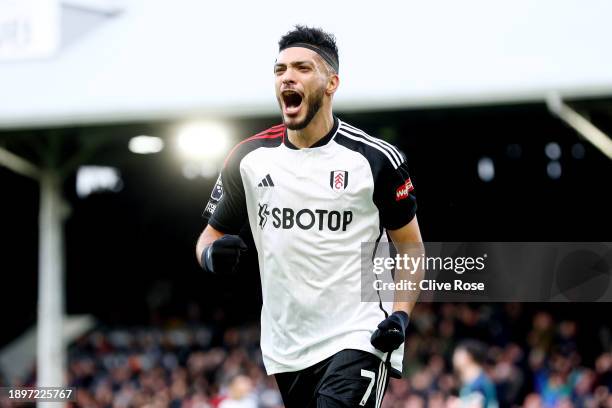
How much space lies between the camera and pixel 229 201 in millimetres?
4113

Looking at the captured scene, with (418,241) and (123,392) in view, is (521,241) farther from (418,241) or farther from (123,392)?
(418,241)

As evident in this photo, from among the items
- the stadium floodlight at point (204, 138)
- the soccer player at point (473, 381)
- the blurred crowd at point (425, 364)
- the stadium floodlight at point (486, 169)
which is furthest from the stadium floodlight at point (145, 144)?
the soccer player at point (473, 381)

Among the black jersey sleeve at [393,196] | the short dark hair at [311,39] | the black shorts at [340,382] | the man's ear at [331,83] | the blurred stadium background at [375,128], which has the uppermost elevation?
the blurred stadium background at [375,128]

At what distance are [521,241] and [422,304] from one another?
58.2 inches

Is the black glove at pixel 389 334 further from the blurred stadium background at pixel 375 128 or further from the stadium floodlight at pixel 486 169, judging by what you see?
the stadium floodlight at pixel 486 169

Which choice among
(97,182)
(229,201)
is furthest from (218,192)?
(97,182)

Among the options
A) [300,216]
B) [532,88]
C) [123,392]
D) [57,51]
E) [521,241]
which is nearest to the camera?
[300,216]

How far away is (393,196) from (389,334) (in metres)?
0.52

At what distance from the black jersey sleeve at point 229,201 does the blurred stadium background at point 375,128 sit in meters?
5.84

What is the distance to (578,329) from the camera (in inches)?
440

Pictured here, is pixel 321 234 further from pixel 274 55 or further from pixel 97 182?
pixel 97 182

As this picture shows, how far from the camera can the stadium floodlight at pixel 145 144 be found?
12508mm

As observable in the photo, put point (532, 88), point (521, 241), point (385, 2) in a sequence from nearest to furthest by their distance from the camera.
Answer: point (532, 88) → point (385, 2) → point (521, 241)

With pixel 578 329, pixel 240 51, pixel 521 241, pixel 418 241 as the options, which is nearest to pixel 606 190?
pixel 521 241
